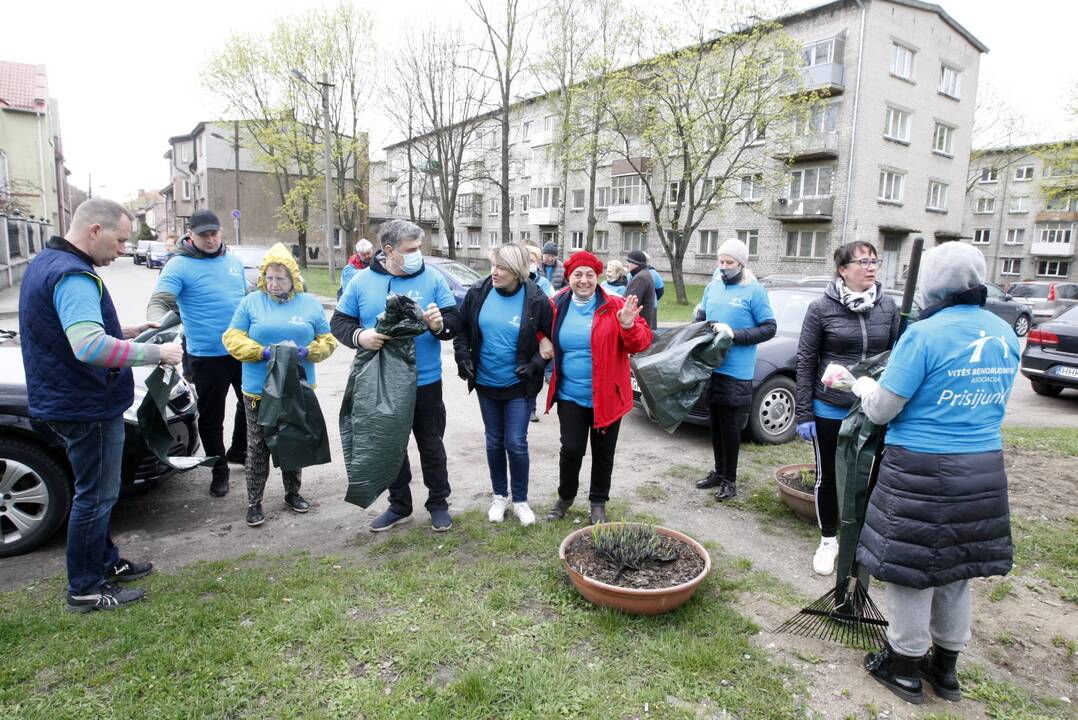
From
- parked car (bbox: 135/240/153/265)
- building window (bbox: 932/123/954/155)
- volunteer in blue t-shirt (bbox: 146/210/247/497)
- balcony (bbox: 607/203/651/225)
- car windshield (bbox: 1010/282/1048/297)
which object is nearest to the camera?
volunteer in blue t-shirt (bbox: 146/210/247/497)

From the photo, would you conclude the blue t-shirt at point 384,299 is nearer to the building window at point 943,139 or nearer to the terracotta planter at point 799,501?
the terracotta planter at point 799,501

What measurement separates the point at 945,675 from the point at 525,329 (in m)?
2.74

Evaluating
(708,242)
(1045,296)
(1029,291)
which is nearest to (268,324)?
(1045,296)

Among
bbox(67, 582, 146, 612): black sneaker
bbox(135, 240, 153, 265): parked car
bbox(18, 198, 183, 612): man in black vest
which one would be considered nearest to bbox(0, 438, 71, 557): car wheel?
bbox(18, 198, 183, 612): man in black vest

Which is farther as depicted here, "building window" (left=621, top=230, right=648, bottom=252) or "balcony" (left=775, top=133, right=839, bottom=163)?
"building window" (left=621, top=230, right=648, bottom=252)

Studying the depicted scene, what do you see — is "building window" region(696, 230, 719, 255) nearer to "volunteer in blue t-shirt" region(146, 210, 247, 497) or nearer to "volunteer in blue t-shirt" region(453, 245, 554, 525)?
"volunteer in blue t-shirt" region(453, 245, 554, 525)

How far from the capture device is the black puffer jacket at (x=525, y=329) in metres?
4.11

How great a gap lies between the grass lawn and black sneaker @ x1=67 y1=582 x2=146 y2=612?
0.06 m

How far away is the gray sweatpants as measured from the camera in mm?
2555

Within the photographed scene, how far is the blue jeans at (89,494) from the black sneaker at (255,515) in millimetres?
1063

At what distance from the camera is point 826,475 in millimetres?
3777

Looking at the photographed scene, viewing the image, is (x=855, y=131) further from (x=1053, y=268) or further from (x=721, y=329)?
(x=1053, y=268)

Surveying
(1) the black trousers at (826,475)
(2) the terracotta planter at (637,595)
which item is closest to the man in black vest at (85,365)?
(2) the terracotta planter at (637,595)

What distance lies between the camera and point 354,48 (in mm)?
31375
